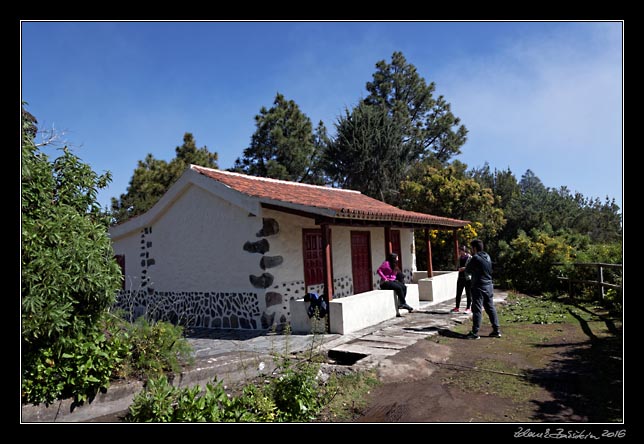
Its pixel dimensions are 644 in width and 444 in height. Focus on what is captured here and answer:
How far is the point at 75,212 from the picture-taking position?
5004 mm

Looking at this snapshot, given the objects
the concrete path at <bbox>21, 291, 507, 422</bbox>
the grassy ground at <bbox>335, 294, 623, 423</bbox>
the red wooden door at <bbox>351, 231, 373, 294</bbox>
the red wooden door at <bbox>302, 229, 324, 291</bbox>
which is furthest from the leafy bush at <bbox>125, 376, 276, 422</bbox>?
the red wooden door at <bbox>351, 231, 373, 294</bbox>

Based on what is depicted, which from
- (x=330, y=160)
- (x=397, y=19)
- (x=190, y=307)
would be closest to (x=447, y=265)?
(x=330, y=160)

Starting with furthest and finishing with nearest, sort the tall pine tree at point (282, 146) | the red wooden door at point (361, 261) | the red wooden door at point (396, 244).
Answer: the tall pine tree at point (282, 146), the red wooden door at point (396, 244), the red wooden door at point (361, 261)

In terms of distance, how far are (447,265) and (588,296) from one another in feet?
29.5

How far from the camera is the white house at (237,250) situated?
369 inches

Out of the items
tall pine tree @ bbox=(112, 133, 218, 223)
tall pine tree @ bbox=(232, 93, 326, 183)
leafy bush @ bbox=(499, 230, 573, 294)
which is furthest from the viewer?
tall pine tree @ bbox=(232, 93, 326, 183)

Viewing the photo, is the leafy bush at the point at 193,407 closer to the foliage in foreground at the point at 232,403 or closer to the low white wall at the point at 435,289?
the foliage in foreground at the point at 232,403

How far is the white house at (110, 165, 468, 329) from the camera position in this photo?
9.38m

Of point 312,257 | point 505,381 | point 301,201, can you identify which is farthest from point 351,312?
point 505,381

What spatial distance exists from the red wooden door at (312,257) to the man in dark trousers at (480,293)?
3.57m

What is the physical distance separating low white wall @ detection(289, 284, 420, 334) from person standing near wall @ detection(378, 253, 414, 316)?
7.3 inches

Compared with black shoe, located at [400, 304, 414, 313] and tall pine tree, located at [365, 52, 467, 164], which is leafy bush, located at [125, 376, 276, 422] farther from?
tall pine tree, located at [365, 52, 467, 164]

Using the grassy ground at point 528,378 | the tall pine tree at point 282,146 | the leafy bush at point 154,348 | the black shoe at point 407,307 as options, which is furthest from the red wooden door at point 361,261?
the tall pine tree at point 282,146

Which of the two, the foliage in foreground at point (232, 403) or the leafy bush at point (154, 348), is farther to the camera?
the leafy bush at point (154, 348)
